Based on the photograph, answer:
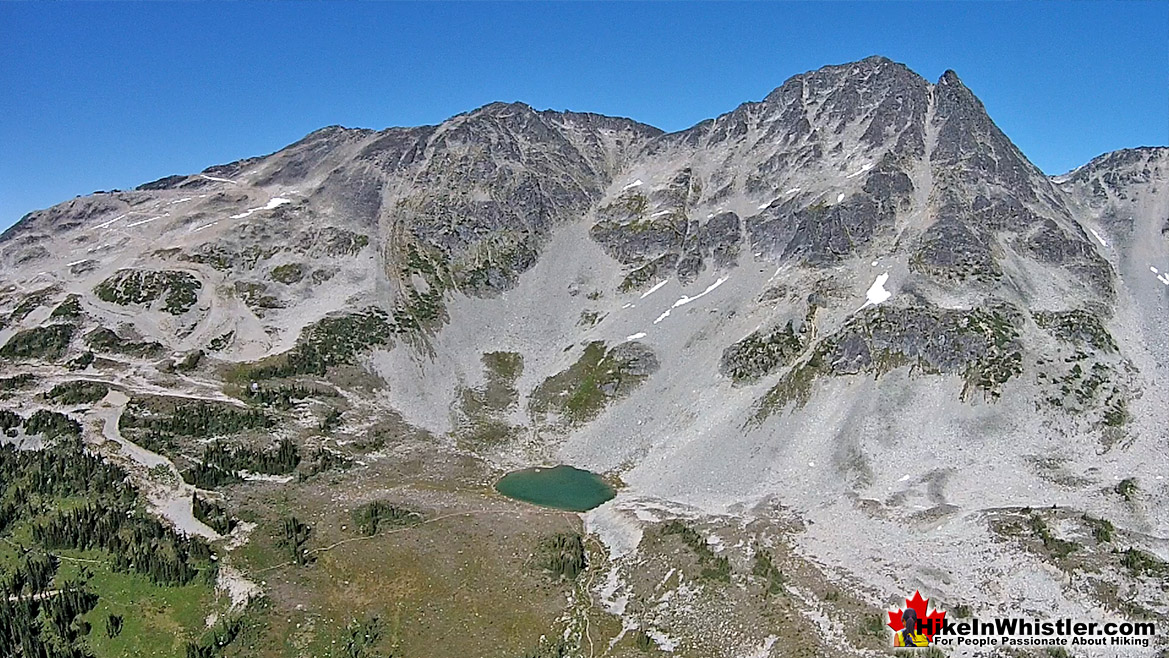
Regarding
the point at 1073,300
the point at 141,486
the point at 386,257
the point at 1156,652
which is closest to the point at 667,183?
the point at 386,257

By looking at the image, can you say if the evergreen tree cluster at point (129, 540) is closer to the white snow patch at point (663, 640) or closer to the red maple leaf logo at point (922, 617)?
the white snow patch at point (663, 640)

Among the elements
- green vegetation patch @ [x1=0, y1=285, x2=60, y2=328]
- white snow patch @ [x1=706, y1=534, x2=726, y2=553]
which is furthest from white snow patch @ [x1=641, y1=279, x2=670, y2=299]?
green vegetation patch @ [x1=0, y1=285, x2=60, y2=328]

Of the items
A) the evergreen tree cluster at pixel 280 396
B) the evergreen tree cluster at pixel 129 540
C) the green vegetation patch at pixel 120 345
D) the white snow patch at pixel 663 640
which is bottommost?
the white snow patch at pixel 663 640

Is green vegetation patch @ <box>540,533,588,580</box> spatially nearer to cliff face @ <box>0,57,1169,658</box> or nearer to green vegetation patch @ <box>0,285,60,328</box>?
cliff face @ <box>0,57,1169,658</box>

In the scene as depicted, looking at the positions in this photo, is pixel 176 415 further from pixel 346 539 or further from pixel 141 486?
pixel 346 539

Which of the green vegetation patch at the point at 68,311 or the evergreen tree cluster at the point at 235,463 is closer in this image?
the evergreen tree cluster at the point at 235,463

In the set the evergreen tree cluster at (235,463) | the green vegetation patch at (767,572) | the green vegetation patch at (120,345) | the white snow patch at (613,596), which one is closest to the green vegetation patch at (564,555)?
the white snow patch at (613,596)
